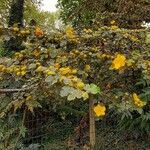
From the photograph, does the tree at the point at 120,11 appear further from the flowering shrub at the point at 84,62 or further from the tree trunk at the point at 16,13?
the flowering shrub at the point at 84,62

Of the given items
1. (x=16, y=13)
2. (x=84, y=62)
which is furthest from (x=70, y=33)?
(x=16, y=13)

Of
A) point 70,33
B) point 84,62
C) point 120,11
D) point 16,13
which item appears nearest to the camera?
point 84,62

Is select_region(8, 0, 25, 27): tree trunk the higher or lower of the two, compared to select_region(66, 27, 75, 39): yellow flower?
higher

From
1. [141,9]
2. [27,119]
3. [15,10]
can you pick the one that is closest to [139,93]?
[27,119]

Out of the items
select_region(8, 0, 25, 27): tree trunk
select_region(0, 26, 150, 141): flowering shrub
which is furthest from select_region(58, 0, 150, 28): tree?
select_region(0, 26, 150, 141): flowering shrub

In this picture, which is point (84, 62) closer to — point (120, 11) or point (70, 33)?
point (70, 33)

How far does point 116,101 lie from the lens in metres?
3.90

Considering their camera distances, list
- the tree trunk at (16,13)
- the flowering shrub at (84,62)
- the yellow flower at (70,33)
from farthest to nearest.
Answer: the tree trunk at (16,13), the yellow flower at (70,33), the flowering shrub at (84,62)

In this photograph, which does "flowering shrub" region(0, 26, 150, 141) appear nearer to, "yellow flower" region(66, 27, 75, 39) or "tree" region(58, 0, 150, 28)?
"yellow flower" region(66, 27, 75, 39)

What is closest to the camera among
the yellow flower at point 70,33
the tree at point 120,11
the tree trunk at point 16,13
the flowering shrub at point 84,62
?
the flowering shrub at point 84,62

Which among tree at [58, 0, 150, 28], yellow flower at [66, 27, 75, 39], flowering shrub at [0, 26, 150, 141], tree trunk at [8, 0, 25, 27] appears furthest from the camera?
tree trunk at [8, 0, 25, 27]

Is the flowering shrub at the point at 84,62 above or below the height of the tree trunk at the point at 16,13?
below

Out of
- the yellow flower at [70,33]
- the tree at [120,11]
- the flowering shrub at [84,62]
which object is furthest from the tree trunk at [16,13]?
the yellow flower at [70,33]

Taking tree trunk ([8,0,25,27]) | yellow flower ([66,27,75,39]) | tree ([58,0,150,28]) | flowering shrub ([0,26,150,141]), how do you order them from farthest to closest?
tree trunk ([8,0,25,27]) < tree ([58,0,150,28]) < yellow flower ([66,27,75,39]) < flowering shrub ([0,26,150,141])
